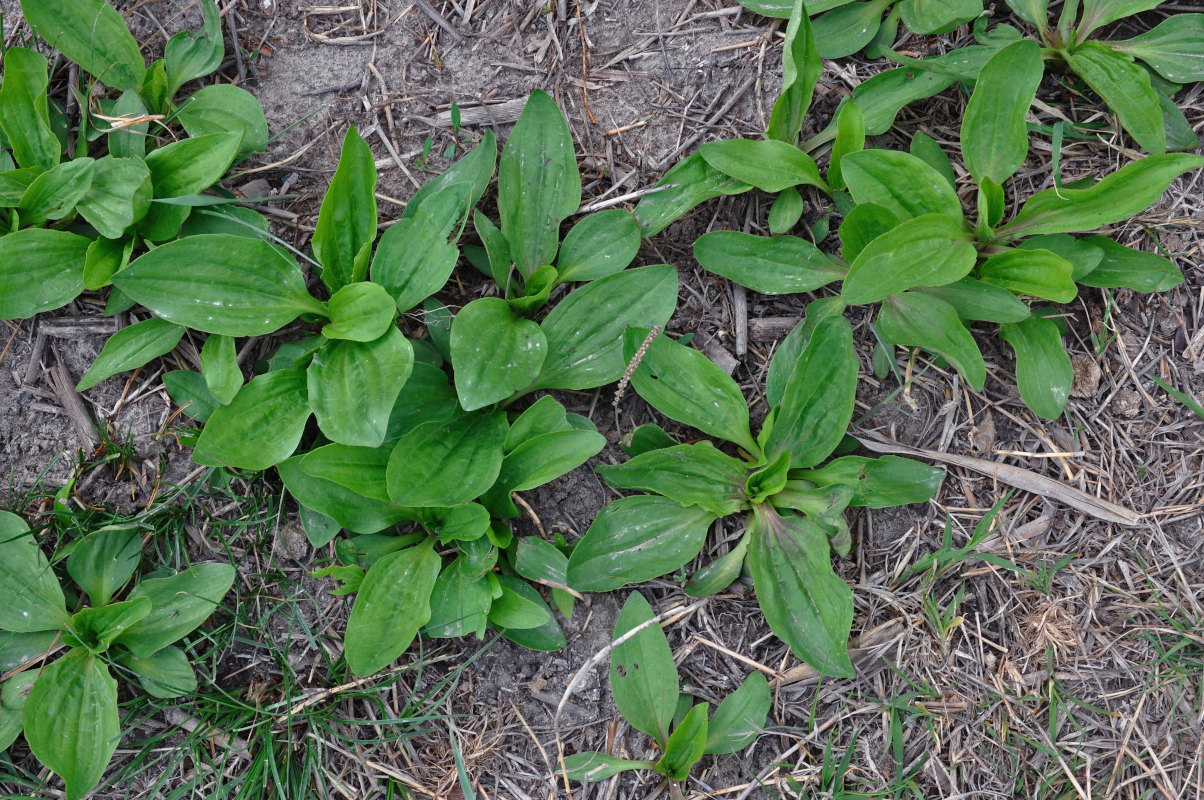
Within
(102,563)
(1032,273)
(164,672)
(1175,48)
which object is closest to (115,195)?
(102,563)

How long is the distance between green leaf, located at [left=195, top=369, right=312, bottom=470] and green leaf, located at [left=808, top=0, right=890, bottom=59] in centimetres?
183

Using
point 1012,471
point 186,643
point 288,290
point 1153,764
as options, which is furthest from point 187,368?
point 1153,764

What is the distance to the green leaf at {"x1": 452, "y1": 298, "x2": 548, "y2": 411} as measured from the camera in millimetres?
2072

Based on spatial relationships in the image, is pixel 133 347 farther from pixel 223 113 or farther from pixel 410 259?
pixel 410 259

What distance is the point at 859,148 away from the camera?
226cm

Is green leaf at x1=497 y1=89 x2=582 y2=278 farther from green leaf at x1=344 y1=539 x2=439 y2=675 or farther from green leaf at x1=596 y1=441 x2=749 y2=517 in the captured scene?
green leaf at x1=344 y1=539 x2=439 y2=675

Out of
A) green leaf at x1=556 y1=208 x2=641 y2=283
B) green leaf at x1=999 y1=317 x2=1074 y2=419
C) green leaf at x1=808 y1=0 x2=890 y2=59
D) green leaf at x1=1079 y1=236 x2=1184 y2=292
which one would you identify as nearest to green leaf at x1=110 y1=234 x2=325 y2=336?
green leaf at x1=556 y1=208 x2=641 y2=283

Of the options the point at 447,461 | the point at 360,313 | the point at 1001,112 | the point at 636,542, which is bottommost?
the point at 636,542

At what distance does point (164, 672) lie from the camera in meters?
2.18

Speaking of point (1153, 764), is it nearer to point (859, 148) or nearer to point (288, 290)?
point (859, 148)

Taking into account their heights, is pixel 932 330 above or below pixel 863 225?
below

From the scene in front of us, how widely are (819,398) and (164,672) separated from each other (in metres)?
1.98

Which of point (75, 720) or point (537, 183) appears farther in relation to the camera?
point (537, 183)

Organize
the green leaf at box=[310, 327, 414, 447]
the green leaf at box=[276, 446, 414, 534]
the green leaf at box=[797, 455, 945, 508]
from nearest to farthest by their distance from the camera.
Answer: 1. the green leaf at box=[310, 327, 414, 447]
2. the green leaf at box=[276, 446, 414, 534]
3. the green leaf at box=[797, 455, 945, 508]
